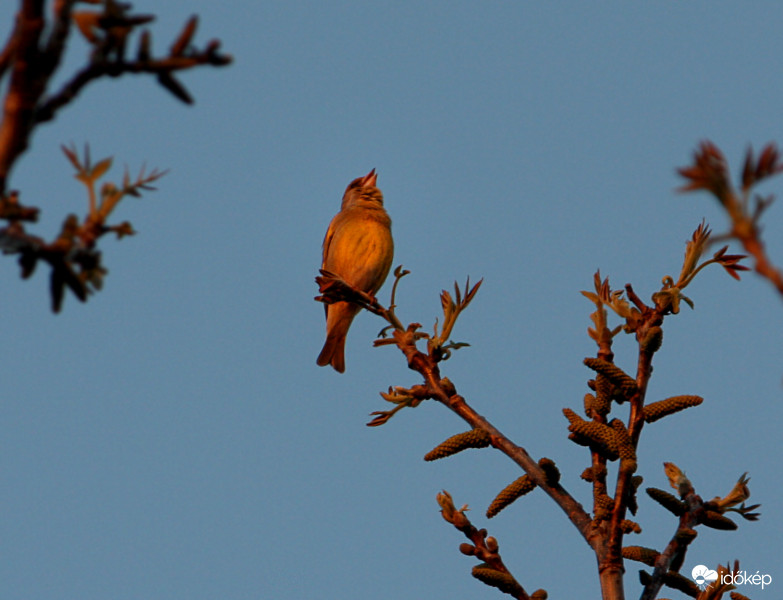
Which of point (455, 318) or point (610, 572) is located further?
point (455, 318)

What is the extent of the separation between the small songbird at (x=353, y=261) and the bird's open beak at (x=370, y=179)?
1.15 metres

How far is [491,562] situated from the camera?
3.11 metres

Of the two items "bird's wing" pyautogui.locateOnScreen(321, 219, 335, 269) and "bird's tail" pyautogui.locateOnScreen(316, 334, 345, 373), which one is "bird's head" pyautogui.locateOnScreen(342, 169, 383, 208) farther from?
"bird's tail" pyautogui.locateOnScreen(316, 334, 345, 373)

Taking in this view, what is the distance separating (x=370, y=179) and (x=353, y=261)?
74.9 inches

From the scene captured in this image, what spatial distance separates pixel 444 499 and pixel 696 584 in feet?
2.59

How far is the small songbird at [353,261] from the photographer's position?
963 cm

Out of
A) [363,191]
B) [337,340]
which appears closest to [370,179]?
[363,191]

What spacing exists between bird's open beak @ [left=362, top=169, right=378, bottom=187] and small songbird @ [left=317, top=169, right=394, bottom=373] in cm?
115

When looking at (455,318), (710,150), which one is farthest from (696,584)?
(710,150)

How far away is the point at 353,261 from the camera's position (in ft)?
31.7

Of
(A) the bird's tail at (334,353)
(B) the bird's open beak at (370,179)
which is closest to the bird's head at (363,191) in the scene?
(B) the bird's open beak at (370,179)

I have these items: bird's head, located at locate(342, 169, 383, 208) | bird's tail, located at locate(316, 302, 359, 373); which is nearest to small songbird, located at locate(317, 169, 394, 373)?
bird's tail, located at locate(316, 302, 359, 373)

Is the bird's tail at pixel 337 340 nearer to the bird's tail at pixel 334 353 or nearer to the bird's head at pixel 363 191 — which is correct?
the bird's tail at pixel 334 353

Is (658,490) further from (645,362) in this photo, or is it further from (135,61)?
(135,61)
